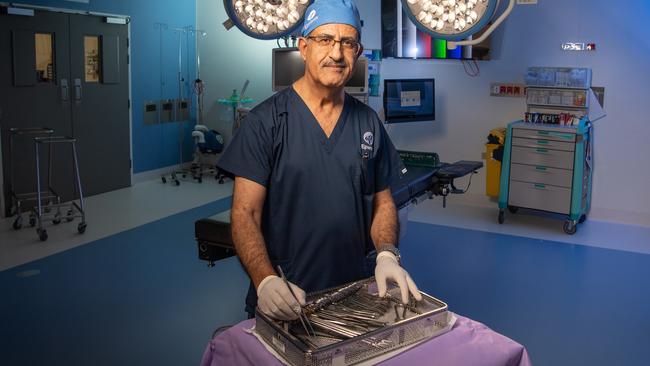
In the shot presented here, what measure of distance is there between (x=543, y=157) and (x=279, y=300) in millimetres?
4832

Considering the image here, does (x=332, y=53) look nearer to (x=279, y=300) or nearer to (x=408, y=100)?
(x=279, y=300)

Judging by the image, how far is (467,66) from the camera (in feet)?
22.0

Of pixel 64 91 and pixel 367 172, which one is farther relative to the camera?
pixel 64 91

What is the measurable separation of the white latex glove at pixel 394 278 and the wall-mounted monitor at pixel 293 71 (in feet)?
13.1

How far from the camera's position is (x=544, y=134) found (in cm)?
588

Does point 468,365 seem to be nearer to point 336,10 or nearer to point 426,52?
point 336,10

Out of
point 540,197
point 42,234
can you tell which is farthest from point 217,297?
point 540,197

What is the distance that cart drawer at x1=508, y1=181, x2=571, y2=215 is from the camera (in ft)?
19.2

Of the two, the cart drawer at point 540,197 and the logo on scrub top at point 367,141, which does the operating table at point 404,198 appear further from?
the cart drawer at point 540,197

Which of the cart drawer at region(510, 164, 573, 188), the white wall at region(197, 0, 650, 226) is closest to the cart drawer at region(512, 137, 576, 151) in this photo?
the cart drawer at region(510, 164, 573, 188)

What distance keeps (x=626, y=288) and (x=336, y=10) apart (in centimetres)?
348

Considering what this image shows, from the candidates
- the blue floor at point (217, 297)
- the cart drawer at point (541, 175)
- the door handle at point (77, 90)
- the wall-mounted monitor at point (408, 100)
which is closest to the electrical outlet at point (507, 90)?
the cart drawer at point (541, 175)

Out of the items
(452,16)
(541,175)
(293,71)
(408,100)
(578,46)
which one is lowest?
(541,175)

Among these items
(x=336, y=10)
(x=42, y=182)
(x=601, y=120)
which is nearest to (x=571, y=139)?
(x=601, y=120)
